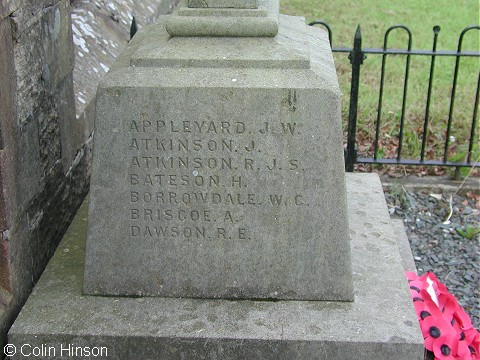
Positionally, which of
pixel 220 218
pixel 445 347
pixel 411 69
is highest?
→ pixel 220 218

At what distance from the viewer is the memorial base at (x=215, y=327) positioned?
2.54 m

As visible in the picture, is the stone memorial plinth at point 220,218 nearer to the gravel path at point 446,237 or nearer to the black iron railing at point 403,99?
the gravel path at point 446,237

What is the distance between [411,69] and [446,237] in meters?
2.49

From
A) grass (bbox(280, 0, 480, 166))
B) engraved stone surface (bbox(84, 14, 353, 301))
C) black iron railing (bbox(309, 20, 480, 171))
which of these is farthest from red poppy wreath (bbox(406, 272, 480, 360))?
grass (bbox(280, 0, 480, 166))

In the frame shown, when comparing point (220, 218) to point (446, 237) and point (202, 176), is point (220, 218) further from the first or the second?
point (446, 237)

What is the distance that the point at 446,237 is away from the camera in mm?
4602

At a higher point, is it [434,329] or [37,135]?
[37,135]

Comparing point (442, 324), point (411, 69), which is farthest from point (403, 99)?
point (442, 324)

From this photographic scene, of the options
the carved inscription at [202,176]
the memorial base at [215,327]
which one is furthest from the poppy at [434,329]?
the carved inscription at [202,176]

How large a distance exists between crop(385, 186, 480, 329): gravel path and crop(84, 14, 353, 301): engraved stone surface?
153cm

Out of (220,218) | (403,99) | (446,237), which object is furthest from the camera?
(403,99)

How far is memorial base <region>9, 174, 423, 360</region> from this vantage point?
8.34 ft

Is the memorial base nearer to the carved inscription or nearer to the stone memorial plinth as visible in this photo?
the stone memorial plinth

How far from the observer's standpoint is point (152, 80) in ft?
8.46
